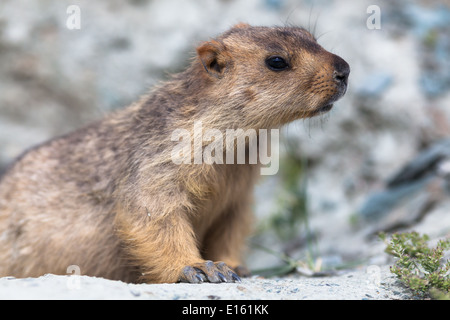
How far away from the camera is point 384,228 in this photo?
318 inches

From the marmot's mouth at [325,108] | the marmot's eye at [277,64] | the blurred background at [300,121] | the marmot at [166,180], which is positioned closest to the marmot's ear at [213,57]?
the marmot at [166,180]

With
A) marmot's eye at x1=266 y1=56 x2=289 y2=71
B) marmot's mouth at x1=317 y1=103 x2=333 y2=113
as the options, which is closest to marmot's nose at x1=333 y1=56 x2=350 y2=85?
marmot's mouth at x1=317 y1=103 x2=333 y2=113

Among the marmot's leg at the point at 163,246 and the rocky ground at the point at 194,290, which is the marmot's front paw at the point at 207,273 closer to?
the marmot's leg at the point at 163,246

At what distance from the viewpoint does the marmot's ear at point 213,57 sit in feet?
19.6

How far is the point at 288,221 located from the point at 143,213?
14.1 ft

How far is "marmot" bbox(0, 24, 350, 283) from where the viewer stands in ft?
18.7

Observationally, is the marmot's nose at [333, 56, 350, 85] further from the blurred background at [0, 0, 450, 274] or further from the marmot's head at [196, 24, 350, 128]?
the blurred background at [0, 0, 450, 274]

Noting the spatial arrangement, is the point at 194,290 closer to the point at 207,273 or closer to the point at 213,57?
the point at 207,273

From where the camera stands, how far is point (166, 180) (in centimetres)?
574

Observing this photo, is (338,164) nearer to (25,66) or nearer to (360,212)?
(360,212)

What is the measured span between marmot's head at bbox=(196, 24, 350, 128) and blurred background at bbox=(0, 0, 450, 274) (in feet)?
11.3

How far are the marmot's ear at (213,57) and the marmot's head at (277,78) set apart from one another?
13 mm

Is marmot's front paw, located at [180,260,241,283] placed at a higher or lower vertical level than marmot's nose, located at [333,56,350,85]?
lower

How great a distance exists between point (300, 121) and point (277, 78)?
472 cm
